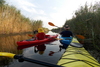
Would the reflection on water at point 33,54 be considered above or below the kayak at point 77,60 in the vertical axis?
below

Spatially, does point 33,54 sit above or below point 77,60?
below

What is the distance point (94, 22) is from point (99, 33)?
30.0 inches

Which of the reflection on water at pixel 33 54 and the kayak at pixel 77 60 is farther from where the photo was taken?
the reflection on water at pixel 33 54

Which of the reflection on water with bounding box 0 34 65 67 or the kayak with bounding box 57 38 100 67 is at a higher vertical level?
the kayak with bounding box 57 38 100 67

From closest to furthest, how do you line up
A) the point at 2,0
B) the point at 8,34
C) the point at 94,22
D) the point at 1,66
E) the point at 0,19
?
the point at 1,66 → the point at 94,22 → the point at 0,19 → the point at 8,34 → the point at 2,0

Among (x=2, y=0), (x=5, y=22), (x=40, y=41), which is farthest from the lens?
(x=2, y=0)

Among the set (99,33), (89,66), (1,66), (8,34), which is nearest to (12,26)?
(8,34)

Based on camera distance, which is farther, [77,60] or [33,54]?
[33,54]

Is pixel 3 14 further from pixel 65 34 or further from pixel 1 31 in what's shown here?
pixel 65 34

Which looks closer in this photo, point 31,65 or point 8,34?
point 31,65

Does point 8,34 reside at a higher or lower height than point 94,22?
lower

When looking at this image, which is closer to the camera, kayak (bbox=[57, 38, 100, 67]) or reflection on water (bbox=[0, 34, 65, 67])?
kayak (bbox=[57, 38, 100, 67])

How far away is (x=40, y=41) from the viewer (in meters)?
6.39

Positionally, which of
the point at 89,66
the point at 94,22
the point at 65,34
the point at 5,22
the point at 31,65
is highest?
the point at 5,22
